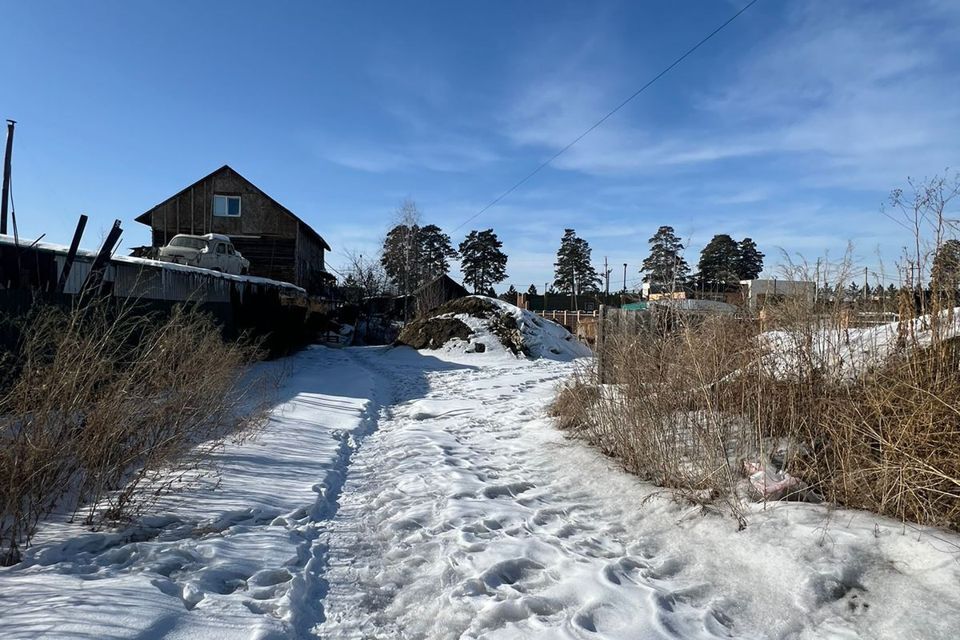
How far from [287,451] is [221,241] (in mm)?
16779

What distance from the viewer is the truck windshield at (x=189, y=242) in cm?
2038

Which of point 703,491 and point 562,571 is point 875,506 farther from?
point 562,571

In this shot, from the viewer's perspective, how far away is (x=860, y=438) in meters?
3.94

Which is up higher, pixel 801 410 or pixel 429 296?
pixel 429 296

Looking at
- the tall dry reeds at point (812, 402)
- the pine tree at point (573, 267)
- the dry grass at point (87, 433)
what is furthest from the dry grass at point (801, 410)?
the pine tree at point (573, 267)

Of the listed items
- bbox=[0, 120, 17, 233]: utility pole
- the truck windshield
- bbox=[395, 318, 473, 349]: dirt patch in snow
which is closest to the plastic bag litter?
bbox=[395, 318, 473, 349]: dirt patch in snow

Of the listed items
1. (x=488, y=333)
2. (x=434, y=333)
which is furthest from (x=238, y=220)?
(x=488, y=333)

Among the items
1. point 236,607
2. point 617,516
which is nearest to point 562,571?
point 617,516

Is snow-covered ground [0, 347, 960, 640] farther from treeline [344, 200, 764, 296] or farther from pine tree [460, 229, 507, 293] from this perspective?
pine tree [460, 229, 507, 293]

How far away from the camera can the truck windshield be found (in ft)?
66.8

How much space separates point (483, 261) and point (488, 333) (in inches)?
1492

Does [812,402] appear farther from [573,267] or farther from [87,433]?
[573,267]

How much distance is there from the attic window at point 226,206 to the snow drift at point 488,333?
14796mm

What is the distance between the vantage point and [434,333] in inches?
875
